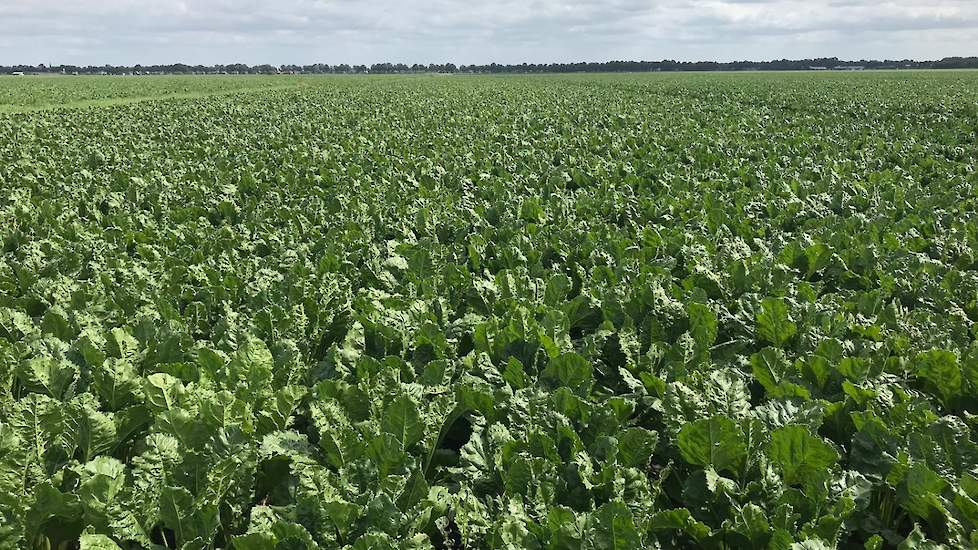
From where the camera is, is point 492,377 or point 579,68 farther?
point 579,68

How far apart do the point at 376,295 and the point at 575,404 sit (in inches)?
85.3

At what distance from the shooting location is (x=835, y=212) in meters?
8.88

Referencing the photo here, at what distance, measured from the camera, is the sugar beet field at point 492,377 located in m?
2.53

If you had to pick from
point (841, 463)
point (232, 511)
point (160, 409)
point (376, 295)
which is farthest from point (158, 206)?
point (841, 463)

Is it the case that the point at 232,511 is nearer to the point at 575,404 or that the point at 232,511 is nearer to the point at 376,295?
the point at 575,404

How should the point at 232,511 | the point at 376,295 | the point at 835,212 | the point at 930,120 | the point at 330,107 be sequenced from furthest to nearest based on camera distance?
the point at 330,107 < the point at 930,120 < the point at 835,212 < the point at 376,295 < the point at 232,511

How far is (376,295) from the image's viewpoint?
487 cm

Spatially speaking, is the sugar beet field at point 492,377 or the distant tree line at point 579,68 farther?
the distant tree line at point 579,68

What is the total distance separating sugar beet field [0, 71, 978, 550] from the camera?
99.6 inches

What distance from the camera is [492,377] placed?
368 centimetres

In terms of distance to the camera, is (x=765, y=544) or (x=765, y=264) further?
(x=765, y=264)

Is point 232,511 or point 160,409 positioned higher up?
point 160,409

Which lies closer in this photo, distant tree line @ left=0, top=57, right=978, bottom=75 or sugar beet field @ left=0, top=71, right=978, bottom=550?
sugar beet field @ left=0, top=71, right=978, bottom=550

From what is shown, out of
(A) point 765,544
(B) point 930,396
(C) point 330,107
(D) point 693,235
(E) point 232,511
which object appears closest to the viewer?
(A) point 765,544
